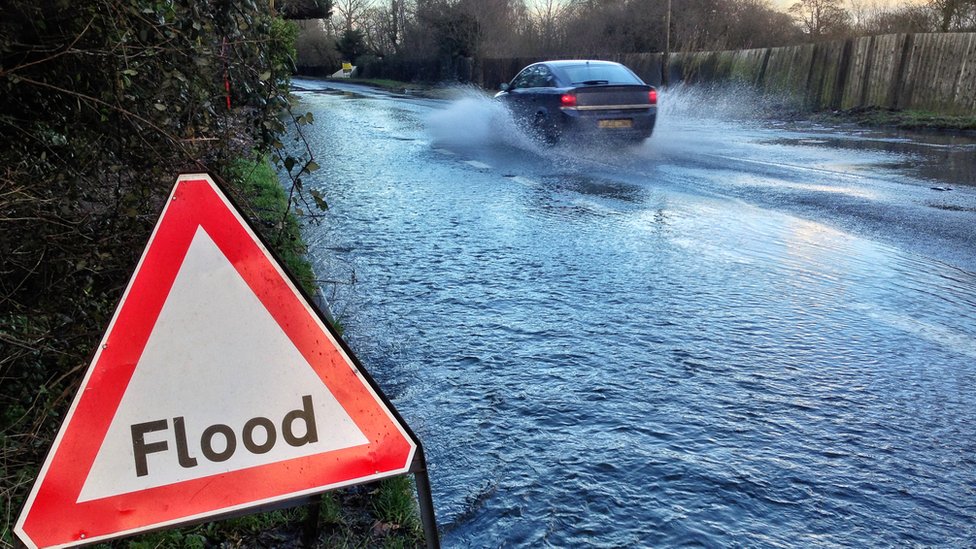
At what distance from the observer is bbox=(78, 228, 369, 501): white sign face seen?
1928 millimetres

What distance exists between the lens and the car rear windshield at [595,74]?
14.1 m

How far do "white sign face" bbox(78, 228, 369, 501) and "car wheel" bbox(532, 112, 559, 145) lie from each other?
1253cm

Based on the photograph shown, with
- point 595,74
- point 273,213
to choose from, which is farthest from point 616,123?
point 273,213

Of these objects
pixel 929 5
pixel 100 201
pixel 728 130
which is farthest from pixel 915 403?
pixel 929 5

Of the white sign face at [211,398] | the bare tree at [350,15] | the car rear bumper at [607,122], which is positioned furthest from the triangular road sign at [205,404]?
the bare tree at [350,15]

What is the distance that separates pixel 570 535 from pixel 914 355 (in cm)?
271

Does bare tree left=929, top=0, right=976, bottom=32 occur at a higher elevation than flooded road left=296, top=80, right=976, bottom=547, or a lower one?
higher

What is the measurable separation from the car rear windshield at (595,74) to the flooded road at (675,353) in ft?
13.5

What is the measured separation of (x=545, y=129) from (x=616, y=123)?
4.41 feet

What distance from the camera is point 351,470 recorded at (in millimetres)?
2105

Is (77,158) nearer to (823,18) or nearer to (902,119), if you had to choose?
(902,119)

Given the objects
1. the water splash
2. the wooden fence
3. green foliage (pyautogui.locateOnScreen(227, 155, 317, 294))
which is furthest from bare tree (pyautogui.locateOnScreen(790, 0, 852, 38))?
green foliage (pyautogui.locateOnScreen(227, 155, 317, 294))

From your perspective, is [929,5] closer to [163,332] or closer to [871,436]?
[871,436]

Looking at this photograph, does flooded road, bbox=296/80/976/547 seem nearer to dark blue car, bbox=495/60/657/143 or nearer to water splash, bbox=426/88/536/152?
dark blue car, bbox=495/60/657/143
